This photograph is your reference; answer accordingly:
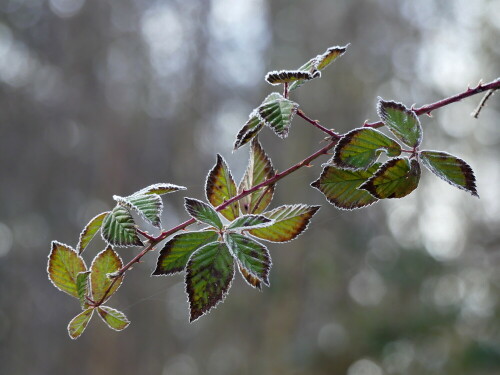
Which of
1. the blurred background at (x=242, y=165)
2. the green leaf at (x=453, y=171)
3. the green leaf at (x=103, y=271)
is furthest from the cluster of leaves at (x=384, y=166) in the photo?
the blurred background at (x=242, y=165)

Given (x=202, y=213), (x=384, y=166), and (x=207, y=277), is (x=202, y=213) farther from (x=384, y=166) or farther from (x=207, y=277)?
(x=384, y=166)

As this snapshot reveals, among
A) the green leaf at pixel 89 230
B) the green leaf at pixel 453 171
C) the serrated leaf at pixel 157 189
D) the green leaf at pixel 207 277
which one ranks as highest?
the serrated leaf at pixel 157 189

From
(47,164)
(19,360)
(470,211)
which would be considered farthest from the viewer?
(47,164)

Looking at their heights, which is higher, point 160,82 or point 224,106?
point 160,82

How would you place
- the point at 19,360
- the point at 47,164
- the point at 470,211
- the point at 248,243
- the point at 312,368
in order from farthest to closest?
the point at 47,164, the point at 19,360, the point at 312,368, the point at 470,211, the point at 248,243

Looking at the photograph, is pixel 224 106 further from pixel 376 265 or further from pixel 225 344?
pixel 225 344

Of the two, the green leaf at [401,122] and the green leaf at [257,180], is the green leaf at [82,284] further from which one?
the green leaf at [401,122]

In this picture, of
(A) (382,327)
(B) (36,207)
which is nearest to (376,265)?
(A) (382,327)
